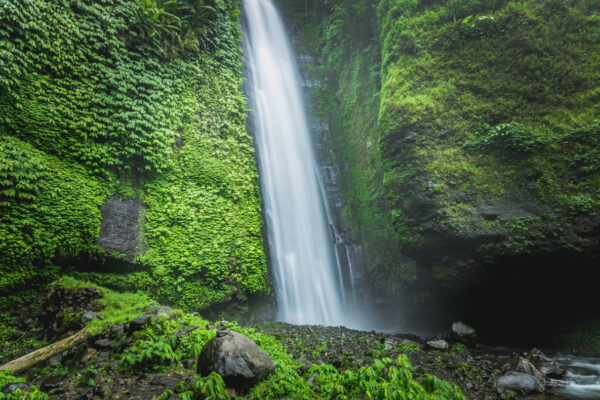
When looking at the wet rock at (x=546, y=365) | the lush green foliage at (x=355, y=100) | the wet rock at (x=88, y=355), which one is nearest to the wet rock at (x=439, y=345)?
the wet rock at (x=546, y=365)

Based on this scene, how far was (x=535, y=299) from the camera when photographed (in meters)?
6.48

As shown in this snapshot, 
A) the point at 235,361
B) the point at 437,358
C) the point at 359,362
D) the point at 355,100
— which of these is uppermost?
the point at 355,100

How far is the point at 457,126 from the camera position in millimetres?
7438

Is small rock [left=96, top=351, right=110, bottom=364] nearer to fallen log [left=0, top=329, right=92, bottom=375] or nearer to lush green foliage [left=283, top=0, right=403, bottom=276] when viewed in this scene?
fallen log [left=0, top=329, right=92, bottom=375]

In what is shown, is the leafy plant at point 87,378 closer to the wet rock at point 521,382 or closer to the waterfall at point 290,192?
the wet rock at point 521,382

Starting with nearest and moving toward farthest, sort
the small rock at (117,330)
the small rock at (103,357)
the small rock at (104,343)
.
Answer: the small rock at (103,357) → the small rock at (104,343) → the small rock at (117,330)

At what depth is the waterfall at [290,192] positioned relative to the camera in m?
9.27

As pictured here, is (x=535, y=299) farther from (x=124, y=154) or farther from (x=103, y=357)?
(x=124, y=154)

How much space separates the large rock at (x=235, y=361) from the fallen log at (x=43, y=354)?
7.11 ft

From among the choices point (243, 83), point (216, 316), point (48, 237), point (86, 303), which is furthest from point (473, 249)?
point (243, 83)

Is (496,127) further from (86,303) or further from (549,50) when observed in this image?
(86,303)

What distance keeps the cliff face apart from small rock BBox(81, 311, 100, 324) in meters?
7.14

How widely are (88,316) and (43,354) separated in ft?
2.85

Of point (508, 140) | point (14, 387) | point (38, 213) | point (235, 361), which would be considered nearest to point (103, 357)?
point (14, 387)
